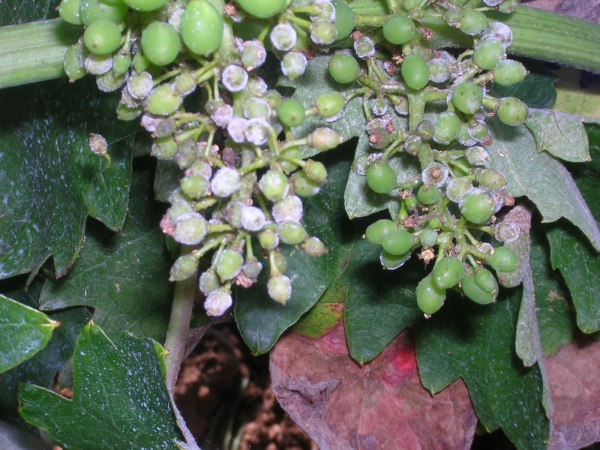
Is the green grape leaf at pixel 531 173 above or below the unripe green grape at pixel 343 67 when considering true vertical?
below

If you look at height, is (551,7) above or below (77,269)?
above

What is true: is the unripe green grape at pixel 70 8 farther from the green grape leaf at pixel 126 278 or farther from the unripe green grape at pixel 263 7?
the green grape leaf at pixel 126 278

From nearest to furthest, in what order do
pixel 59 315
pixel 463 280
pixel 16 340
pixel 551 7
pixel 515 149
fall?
pixel 463 280 → pixel 16 340 → pixel 515 149 → pixel 551 7 → pixel 59 315

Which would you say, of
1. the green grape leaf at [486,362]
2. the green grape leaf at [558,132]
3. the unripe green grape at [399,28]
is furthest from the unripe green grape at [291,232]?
the green grape leaf at [486,362]

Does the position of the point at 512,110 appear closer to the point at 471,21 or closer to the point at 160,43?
the point at 471,21

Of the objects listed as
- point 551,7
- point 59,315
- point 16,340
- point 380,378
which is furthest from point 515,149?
point 59,315

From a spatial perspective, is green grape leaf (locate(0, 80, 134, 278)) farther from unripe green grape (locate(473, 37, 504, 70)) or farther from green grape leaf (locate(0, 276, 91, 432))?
unripe green grape (locate(473, 37, 504, 70))

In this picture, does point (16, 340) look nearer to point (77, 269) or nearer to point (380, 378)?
point (77, 269)
